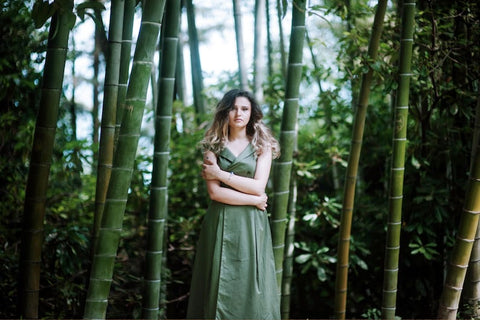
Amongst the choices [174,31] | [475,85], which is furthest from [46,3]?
[475,85]

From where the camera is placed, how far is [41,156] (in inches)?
89.4

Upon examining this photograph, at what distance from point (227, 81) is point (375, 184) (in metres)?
1.74

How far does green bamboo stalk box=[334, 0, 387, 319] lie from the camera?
3004 millimetres

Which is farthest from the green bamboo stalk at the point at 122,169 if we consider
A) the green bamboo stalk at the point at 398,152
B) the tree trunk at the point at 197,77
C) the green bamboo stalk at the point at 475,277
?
the tree trunk at the point at 197,77

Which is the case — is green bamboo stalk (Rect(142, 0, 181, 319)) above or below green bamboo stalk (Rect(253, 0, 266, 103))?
below

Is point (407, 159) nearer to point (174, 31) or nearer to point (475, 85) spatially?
point (475, 85)

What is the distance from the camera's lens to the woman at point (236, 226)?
2.42 m

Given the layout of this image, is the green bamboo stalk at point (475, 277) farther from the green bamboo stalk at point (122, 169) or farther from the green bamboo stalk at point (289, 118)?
the green bamboo stalk at point (122, 169)

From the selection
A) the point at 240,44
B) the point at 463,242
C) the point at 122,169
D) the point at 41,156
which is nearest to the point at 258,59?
the point at 240,44

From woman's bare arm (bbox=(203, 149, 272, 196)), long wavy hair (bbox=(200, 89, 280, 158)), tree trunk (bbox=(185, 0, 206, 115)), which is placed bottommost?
woman's bare arm (bbox=(203, 149, 272, 196))

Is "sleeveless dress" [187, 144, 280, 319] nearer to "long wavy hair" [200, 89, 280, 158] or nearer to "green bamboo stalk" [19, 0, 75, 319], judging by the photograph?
"long wavy hair" [200, 89, 280, 158]

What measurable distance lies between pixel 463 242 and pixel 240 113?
4.43ft

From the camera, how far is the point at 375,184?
16.2 feet

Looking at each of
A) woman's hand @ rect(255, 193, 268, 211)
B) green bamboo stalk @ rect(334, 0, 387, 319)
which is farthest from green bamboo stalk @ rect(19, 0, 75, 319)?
green bamboo stalk @ rect(334, 0, 387, 319)
